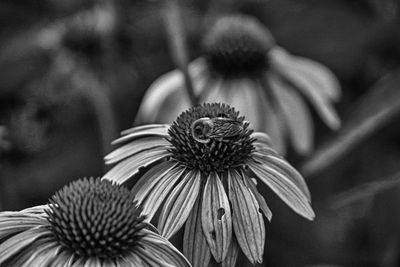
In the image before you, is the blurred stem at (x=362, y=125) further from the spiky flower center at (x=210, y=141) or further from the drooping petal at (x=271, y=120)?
the spiky flower center at (x=210, y=141)

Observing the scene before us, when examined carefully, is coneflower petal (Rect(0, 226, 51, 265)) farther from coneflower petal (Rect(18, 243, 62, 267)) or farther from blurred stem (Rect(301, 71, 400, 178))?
blurred stem (Rect(301, 71, 400, 178))

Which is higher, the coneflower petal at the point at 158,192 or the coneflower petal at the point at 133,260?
the coneflower petal at the point at 158,192

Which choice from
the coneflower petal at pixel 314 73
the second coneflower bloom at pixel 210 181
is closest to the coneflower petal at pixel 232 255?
the second coneflower bloom at pixel 210 181

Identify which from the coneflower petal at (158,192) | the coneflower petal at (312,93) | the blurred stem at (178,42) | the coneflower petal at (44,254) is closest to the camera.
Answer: the coneflower petal at (44,254)

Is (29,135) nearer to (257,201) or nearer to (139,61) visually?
(139,61)

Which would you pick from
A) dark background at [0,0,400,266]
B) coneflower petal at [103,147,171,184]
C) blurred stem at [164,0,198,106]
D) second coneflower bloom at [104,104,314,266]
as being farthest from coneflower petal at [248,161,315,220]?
dark background at [0,0,400,266]

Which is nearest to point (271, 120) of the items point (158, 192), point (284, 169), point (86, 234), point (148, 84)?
point (148, 84)
